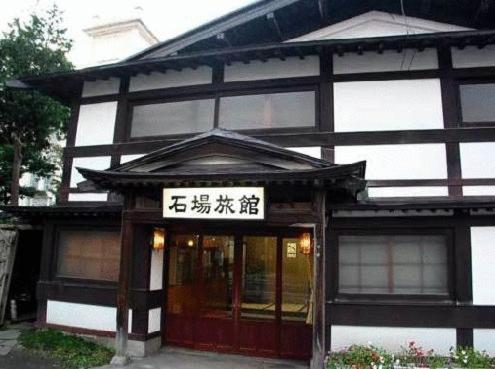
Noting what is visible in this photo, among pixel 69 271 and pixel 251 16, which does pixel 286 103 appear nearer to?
pixel 251 16

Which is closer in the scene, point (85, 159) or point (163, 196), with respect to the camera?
point (163, 196)

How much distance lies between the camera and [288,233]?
10.4 m

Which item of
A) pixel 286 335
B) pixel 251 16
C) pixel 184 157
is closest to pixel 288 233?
pixel 286 335

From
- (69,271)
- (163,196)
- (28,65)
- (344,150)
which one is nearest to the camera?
(163,196)

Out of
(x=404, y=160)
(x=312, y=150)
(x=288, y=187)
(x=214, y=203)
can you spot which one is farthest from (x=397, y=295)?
(x=214, y=203)

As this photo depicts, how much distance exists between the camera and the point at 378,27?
1088 centimetres

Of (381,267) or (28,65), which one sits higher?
(28,65)

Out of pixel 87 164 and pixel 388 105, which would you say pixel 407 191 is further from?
pixel 87 164

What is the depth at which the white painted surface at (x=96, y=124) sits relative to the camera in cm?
1200

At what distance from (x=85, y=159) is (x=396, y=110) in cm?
851

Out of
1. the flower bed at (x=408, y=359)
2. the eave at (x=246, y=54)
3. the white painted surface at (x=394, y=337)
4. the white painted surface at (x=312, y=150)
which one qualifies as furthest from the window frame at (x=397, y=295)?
the eave at (x=246, y=54)

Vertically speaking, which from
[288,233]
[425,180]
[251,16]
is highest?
[251,16]

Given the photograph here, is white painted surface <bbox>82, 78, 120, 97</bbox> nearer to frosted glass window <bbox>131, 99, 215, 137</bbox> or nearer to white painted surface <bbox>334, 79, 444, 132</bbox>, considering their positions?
frosted glass window <bbox>131, 99, 215, 137</bbox>

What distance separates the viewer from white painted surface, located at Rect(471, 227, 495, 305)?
29.4 feet
